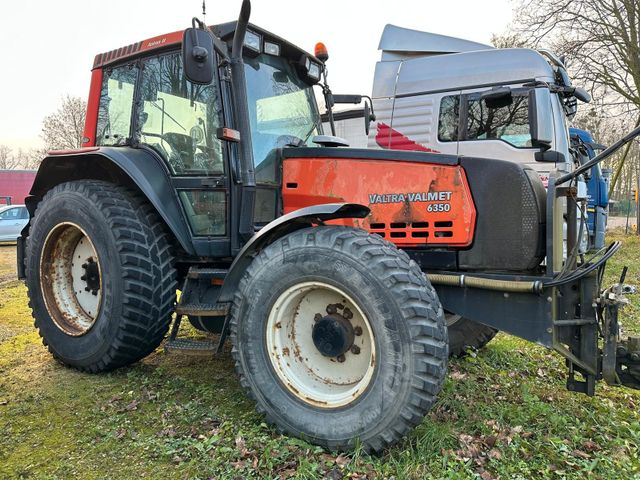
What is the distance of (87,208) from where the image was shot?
3.73 metres

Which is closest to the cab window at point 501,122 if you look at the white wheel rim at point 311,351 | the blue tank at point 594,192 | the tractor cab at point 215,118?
the blue tank at point 594,192

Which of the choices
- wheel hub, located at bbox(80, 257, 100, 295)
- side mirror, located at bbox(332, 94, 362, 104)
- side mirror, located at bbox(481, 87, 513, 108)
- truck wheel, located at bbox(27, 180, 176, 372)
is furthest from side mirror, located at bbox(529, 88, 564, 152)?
wheel hub, located at bbox(80, 257, 100, 295)

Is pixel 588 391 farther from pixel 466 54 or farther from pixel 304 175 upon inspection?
pixel 466 54

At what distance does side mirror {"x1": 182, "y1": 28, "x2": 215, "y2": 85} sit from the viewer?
3.00 m

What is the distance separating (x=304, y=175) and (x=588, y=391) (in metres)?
2.23

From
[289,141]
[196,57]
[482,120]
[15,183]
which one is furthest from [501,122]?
[15,183]

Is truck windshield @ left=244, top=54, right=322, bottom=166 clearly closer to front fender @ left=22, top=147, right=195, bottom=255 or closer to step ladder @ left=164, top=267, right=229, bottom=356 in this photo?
front fender @ left=22, top=147, right=195, bottom=255

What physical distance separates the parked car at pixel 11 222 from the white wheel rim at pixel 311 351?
16.1 m

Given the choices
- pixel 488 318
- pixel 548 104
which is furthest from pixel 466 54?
pixel 488 318

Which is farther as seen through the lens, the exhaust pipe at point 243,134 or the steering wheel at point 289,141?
the steering wheel at point 289,141

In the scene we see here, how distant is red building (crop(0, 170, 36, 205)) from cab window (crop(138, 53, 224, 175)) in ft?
132

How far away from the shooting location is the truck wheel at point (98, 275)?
11.7 feet

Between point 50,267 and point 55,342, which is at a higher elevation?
point 50,267

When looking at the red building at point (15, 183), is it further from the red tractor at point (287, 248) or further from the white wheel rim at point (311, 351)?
the white wheel rim at point (311, 351)
